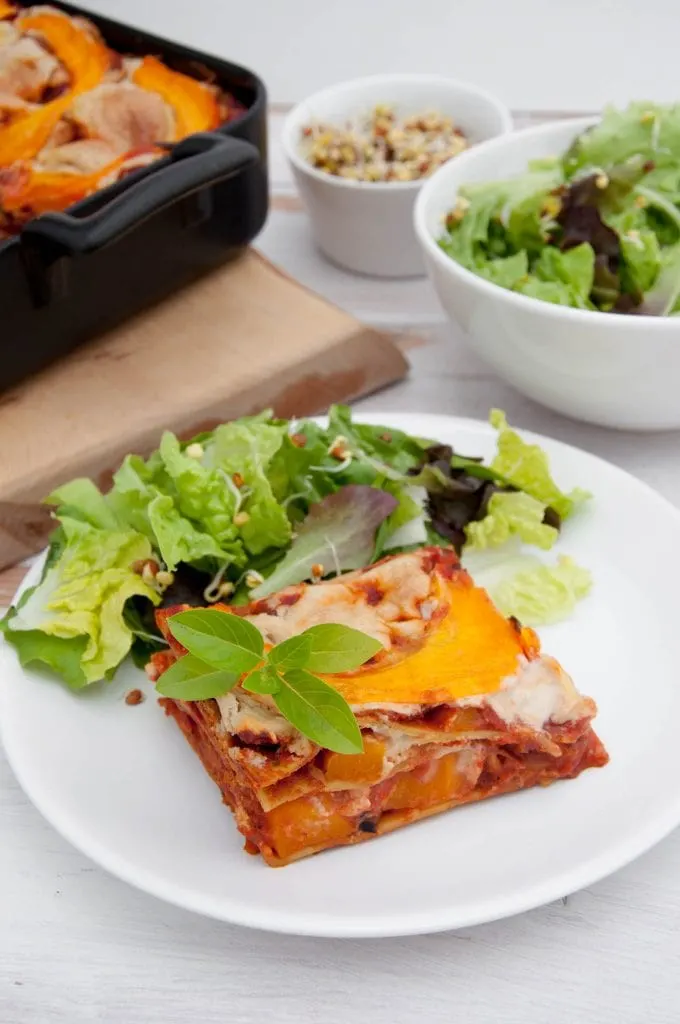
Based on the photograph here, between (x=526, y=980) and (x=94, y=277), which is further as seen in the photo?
(x=94, y=277)

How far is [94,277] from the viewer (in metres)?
2.21

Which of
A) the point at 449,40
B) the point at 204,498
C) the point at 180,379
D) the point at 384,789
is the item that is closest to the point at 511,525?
the point at 204,498

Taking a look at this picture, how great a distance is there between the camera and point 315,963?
57.0 inches

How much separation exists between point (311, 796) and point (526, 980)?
0.34 meters

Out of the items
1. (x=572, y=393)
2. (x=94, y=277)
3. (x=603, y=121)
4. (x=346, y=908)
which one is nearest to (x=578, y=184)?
(x=603, y=121)

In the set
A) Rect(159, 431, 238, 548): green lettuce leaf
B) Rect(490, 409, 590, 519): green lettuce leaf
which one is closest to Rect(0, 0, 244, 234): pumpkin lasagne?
Rect(159, 431, 238, 548): green lettuce leaf

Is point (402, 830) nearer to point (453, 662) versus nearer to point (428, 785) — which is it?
point (428, 785)

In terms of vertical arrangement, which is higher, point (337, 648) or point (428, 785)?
point (337, 648)

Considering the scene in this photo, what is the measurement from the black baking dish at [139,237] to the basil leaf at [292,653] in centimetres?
87

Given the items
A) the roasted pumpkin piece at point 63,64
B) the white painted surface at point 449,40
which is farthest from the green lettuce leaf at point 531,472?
the white painted surface at point 449,40

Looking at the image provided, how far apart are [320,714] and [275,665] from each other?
0.32ft

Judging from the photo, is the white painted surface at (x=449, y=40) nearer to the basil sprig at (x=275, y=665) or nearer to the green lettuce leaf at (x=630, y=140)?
the green lettuce leaf at (x=630, y=140)

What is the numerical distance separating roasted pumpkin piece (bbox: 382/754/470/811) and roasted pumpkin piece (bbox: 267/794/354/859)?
0.25 ft

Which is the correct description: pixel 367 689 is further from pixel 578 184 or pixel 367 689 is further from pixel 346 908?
pixel 578 184
